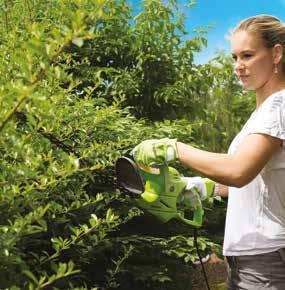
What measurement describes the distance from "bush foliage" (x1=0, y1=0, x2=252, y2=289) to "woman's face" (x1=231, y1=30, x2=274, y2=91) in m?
0.60

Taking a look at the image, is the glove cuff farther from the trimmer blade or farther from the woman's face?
the woman's face

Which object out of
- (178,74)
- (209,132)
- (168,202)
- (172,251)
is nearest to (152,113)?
(178,74)

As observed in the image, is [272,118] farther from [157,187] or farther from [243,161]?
[157,187]

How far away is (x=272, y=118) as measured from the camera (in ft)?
6.89

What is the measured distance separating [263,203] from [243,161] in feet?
0.85

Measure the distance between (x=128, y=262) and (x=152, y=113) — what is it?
6.86 ft

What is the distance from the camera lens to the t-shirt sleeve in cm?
206

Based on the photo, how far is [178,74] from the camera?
5781 mm

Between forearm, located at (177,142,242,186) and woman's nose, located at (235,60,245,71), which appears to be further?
woman's nose, located at (235,60,245,71)

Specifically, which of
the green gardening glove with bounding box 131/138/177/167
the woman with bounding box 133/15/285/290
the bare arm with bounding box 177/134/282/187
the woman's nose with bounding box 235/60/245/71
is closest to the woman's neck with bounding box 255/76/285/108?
the woman with bounding box 133/15/285/290

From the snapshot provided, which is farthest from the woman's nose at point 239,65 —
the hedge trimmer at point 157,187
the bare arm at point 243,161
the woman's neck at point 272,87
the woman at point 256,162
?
the hedge trimmer at point 157,187

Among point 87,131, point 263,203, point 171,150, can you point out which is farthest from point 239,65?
point 87,131

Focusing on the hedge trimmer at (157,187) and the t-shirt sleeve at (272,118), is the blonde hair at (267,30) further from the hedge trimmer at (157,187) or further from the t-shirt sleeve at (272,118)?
the hedge trimmer at (157,187)

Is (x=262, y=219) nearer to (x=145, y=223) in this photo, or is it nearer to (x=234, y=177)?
(x=234, y=177)
